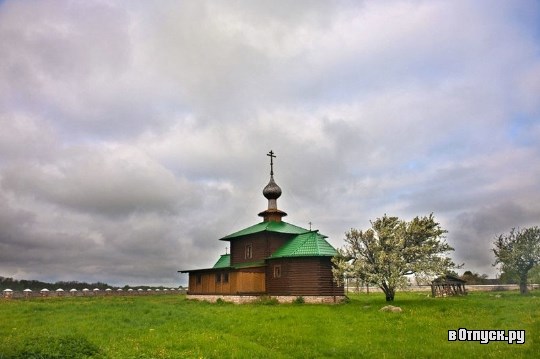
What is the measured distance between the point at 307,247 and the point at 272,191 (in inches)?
500

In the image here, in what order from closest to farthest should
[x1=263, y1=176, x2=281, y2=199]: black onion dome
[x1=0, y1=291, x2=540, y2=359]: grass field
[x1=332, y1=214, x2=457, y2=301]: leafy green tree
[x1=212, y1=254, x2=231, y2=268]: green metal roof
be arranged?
1. [x1=0, y1=291, x2=540, y2=359]: grass field
2. [x1=332, y1=214, x2=457, y2=301]: leafy green tree
3. [x1=263, y1=176, x2=281, y2=199]: black onion dome
4. [x1=212, y1=254, x2=231, y2=268]: green metal roof

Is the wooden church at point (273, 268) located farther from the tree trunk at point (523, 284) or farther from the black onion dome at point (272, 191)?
the tree trunk at point (523, 284)

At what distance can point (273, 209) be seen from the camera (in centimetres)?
4981

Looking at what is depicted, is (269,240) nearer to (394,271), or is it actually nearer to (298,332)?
(394,271)

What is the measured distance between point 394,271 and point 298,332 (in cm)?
1534

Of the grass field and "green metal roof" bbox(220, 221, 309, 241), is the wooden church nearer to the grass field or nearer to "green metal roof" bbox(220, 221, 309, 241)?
"green metal roof" bbox(220, 221, 309, 241)

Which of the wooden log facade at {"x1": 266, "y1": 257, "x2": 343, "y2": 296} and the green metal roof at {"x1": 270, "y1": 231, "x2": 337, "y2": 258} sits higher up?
the green metal roof at {"x1": 270, "y1": 231, "x2": 337, "y2": 258}

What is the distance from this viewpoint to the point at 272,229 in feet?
148

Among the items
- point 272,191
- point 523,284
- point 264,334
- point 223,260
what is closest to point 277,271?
point 272,191

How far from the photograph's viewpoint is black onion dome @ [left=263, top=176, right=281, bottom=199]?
5031 centimetres

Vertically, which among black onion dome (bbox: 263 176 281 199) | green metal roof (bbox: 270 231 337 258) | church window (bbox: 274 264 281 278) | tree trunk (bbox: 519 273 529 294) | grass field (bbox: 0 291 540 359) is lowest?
tree trunk (bbox: 519 273 529 294)

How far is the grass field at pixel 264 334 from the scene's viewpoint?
14.5 m

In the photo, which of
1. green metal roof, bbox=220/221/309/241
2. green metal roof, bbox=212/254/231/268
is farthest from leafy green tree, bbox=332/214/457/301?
green metal roof, bbox=212/254/231/268

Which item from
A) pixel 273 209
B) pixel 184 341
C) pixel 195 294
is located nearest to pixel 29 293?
pixel 195 294
